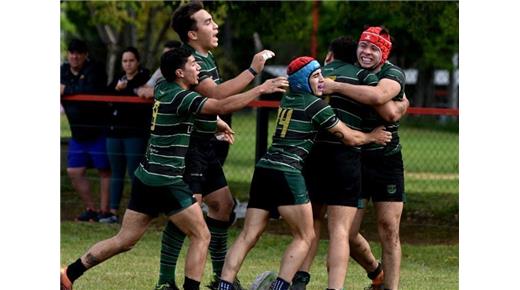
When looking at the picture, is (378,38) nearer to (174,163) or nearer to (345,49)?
(345,49)

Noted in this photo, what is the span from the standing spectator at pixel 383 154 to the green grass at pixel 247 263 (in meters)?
1.18

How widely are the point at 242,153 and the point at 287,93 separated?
17174 mm

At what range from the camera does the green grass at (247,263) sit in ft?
34.6

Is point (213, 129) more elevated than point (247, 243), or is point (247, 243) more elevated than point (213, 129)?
point (213, 129)

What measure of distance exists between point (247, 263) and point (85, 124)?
384cm

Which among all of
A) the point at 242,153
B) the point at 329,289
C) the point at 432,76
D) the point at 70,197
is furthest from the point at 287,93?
the point at 432,76

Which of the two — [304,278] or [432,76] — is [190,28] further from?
[432,76]

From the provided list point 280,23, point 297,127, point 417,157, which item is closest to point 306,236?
point 297,127

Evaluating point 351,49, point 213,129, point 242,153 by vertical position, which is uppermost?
point 351,49

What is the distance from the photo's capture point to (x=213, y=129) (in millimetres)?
9195

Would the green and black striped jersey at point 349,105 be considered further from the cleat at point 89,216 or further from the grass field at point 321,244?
the cleat at point 89,216

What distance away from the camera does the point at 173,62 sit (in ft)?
28.5

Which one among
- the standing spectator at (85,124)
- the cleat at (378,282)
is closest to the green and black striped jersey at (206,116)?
the cleat at (378,282)

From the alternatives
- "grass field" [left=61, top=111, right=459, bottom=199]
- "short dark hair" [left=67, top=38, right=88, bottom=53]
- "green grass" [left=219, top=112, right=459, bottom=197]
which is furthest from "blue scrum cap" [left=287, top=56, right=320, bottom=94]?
"green grass" [left=219, top=112, right=459, bottom=197]
